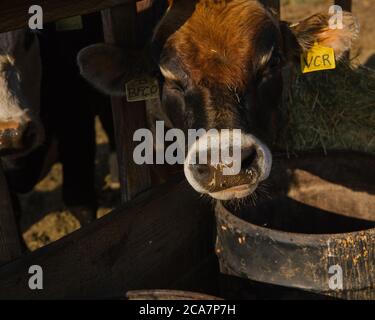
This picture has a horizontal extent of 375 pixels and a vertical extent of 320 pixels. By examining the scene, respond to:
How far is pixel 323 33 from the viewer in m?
3.27

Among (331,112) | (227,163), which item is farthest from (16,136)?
(331,112)

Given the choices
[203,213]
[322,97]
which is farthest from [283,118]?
[203,213]

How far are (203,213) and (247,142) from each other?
86 centimetres

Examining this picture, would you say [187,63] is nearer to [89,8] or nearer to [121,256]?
[89,8]

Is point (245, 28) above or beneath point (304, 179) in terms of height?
above

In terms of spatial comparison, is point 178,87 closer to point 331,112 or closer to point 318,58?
point 318,58

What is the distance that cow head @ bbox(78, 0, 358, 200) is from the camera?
2543 mm

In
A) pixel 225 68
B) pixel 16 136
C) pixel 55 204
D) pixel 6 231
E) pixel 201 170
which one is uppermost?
pixel 225 68

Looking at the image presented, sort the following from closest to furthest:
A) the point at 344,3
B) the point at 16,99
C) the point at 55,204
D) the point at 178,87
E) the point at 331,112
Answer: the point at 178,87, the point at 16,99, the point at 331,112, the point at 344,3, the point at 55,204

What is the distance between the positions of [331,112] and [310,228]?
0.86 m

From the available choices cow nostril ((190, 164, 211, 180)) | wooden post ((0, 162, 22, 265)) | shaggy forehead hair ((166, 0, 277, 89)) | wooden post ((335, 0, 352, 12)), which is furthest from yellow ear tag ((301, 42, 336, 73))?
wooden post ((0, 162, 22, 265))

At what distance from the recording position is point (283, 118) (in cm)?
363

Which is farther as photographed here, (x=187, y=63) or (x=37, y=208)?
(x=37, y=208)

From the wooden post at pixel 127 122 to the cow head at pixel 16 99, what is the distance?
0.49 metres
